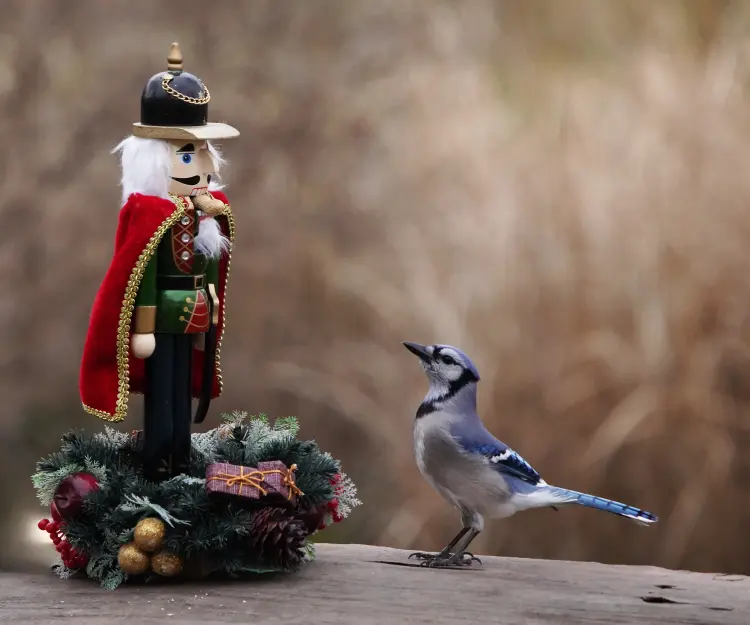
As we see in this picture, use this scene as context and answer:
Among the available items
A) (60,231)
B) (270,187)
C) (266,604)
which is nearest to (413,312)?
(270,187)

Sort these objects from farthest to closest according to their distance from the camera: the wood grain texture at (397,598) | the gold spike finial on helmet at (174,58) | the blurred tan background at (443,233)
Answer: the blurred tan background at (443,233) → the gold spike finial on helmet at (174,58) → the wood grain texture at (397,598)

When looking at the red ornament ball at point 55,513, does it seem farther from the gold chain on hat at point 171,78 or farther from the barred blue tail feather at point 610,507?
the barred blue tail feather at point 610,507

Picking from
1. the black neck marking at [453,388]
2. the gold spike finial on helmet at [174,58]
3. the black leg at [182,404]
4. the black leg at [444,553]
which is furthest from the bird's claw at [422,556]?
the gold spike finial on helmet at [174,58]

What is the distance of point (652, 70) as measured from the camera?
223 cm

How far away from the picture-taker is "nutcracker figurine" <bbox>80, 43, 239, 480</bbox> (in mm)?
1655

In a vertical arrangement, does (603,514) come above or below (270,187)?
below

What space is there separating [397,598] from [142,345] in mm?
444

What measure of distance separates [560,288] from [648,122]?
0.31 m

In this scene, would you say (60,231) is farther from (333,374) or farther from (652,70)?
(652,70)

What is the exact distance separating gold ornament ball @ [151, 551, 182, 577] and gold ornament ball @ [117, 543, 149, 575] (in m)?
0.01

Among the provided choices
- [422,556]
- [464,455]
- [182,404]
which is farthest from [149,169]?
[422,556]

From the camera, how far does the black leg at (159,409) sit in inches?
66.9

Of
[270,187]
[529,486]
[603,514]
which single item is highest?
[270,187]

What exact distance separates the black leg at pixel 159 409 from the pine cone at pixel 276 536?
15cm
